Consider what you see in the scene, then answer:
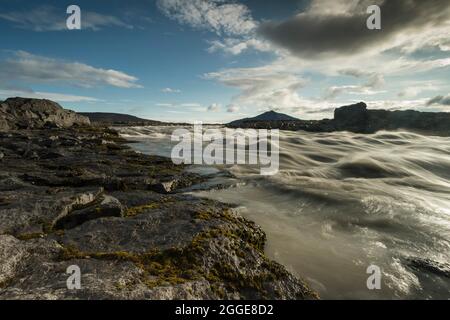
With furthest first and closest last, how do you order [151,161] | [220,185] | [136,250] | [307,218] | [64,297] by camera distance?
[151,161]
[220,185]
[307,218]
[136,250]
[64,297]

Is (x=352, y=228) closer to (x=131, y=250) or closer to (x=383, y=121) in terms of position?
(x=131, y=250)

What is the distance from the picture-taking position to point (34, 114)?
146ft

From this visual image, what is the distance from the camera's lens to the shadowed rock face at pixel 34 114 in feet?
125

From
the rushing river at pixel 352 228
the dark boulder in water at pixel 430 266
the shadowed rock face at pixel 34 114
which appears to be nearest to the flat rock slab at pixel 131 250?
the rushing river at pixel 352 228

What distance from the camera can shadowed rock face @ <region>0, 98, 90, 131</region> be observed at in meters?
38.1

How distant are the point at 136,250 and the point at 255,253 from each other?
2.56 metres

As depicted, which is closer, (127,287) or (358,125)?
(127,287)

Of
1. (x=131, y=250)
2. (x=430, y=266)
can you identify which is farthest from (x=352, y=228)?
(x=131, y=250)

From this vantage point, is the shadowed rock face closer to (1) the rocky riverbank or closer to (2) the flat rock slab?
(1) the rocky riverbank

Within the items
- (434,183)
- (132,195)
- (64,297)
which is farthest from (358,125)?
(64,297)

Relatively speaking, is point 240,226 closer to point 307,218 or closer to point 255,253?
point 255,253

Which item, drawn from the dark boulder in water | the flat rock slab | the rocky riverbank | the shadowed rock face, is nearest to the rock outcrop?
the shadowed rock face
